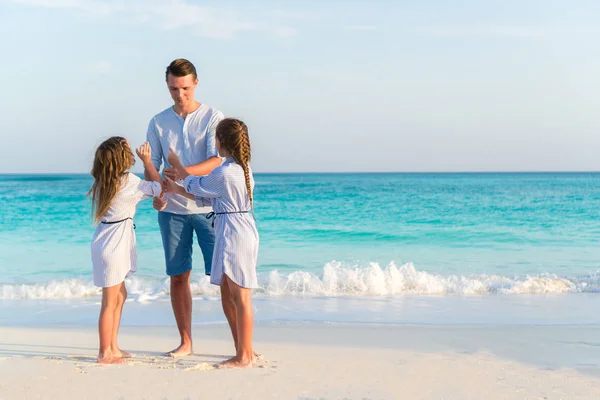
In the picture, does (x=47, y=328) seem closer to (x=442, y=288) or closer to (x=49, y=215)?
(x=442, y=288)

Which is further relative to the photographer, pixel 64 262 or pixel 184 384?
pixel 64 262

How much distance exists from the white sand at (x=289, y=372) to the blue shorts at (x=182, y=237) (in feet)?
2.00

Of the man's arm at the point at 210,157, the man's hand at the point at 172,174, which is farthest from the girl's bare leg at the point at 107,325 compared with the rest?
the man's arm at the point at 210,157

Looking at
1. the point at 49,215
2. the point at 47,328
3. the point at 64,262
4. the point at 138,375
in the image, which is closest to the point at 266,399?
the point at 138,375

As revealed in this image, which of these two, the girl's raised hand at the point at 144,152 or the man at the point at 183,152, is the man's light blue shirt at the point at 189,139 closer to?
the man at the point at 183,152

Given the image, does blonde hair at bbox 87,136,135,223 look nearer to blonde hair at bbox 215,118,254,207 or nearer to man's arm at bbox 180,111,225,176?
man's arm at bbox 180,111,225,176

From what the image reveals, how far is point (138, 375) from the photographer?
12.1 ft

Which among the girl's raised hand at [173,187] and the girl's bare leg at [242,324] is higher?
the girl's raised hand at [173,187]

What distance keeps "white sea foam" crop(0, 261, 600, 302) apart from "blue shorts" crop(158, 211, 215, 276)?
3205 mm

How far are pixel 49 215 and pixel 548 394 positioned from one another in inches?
769

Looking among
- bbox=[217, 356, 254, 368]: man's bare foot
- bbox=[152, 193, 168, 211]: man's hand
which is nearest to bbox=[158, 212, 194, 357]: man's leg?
bbox=[152, 193, 168, 211]: man's hand

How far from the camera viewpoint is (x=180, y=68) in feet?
13.5

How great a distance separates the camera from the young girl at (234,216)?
385cm

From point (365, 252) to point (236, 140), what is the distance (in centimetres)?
922
